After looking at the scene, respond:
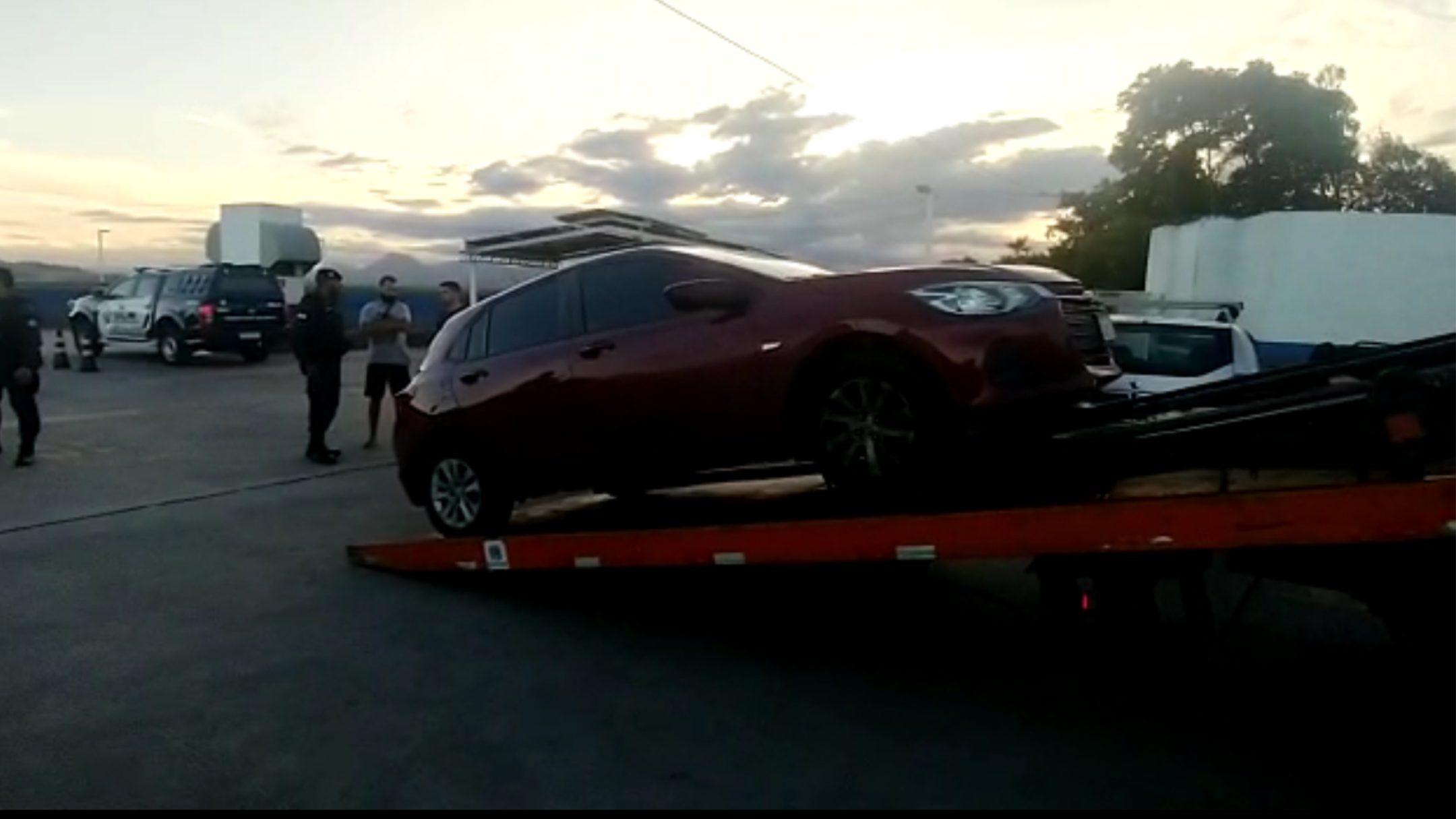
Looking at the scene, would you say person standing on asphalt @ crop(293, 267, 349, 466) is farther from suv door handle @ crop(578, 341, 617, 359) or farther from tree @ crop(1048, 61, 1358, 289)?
tree @ crop(1048, 61, 1358, 289)

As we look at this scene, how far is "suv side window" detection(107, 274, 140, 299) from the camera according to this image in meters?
21.5

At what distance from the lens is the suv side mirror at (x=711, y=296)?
511cm

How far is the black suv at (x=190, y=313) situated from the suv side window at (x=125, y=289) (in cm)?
2

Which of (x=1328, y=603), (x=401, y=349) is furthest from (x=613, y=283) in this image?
(x=401, y=349)

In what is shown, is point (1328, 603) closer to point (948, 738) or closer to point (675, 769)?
point (948, 738)

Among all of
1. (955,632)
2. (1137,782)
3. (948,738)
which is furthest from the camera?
(955,632)

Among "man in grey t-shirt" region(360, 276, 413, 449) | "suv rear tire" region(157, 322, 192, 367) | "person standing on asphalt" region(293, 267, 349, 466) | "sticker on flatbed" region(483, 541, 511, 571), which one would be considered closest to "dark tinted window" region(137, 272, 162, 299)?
"suv rear tire" region(157, 322, 192, 367)

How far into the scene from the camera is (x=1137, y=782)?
386 cm

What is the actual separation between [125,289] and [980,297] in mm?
21426

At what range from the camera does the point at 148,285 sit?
21328 mm

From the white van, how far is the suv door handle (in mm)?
4722

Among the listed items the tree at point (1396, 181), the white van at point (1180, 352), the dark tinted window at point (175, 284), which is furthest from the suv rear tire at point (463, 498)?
the tree at point (1396, 181)

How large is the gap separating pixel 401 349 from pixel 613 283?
619cm

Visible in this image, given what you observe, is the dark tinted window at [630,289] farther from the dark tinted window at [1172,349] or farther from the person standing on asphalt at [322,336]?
the person standing on asphalt at [322,336]
